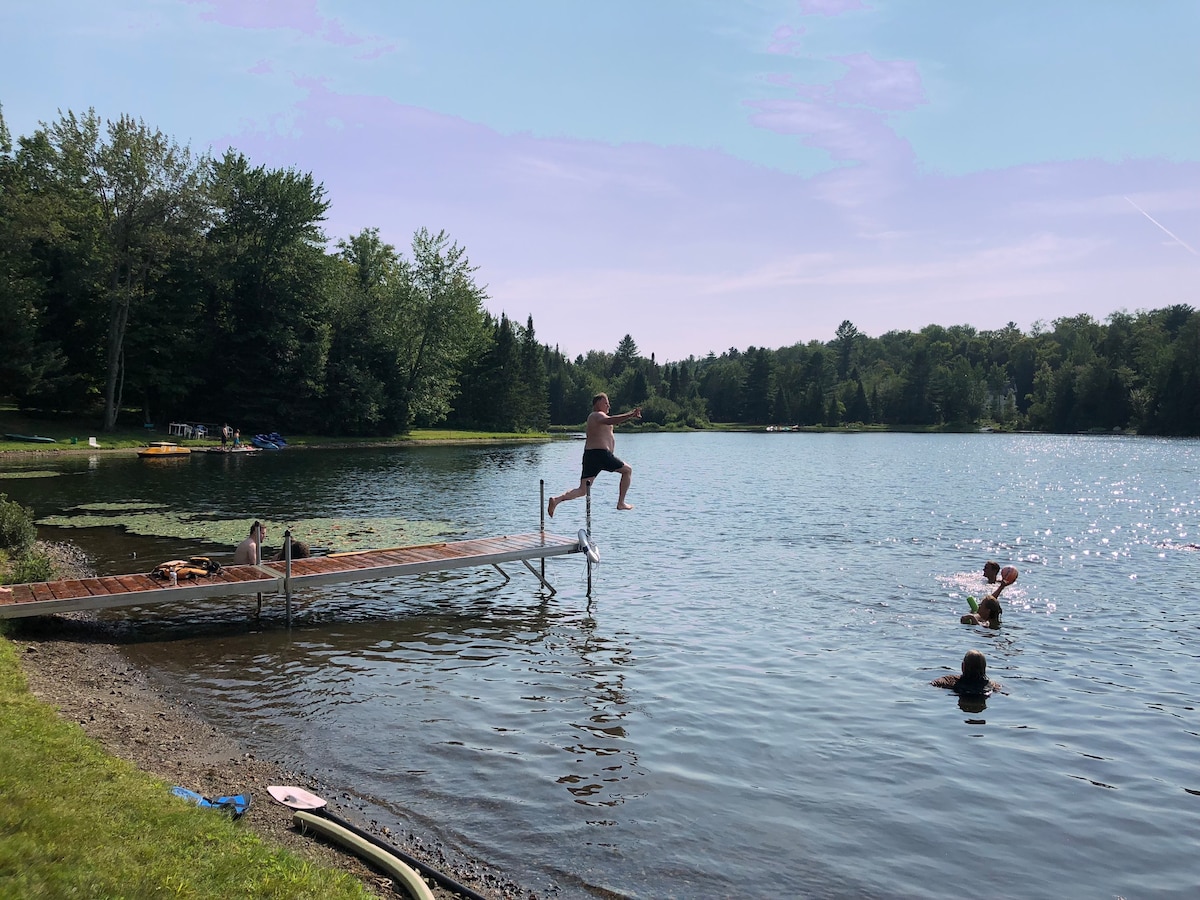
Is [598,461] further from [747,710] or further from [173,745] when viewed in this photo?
[173,745]

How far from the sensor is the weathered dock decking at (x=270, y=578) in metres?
13.6

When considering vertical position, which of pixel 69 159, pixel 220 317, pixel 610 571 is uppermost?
pixel 69 159

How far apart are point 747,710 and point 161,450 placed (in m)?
50.6

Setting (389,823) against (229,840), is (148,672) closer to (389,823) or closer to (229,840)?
(389,823)

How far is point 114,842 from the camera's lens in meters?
5.77

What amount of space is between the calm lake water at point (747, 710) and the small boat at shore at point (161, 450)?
94.8 feet

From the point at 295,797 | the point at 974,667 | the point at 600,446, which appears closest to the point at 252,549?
the point at 600,446

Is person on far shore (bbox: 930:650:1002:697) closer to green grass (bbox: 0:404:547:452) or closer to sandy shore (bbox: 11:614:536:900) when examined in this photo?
sandy shore (bbox: 11:614:536:900)

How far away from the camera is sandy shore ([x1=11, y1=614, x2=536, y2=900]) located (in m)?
7.16

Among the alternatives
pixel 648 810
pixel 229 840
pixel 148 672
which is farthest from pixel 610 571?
pixel 229 840

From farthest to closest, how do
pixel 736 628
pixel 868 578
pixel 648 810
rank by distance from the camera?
pixel 868 578
pixel 736 628
pixel 648 810

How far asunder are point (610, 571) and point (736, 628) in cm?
684

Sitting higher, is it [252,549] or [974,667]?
[252,549]

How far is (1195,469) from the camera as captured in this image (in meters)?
62.2
